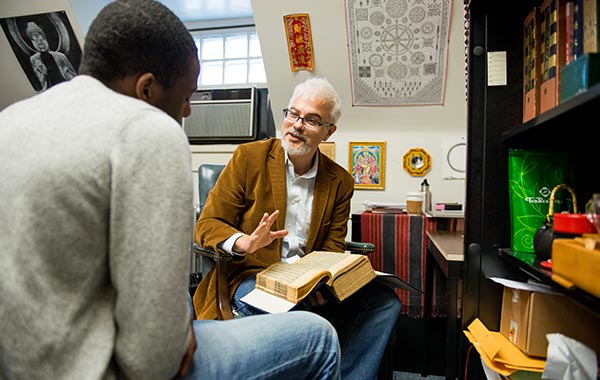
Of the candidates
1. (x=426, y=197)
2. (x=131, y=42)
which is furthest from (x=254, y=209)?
(x=426, y=197)

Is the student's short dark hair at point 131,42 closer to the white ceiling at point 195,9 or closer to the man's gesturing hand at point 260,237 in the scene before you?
the man's gesturing hand at point 260,237

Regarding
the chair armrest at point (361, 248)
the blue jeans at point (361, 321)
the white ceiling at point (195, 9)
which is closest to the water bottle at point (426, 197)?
the chair armrest at point (361, 248)

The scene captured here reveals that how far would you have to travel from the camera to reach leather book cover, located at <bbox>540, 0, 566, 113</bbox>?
0.81 m

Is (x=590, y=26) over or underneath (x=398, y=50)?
underneath

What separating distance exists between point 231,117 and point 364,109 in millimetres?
944

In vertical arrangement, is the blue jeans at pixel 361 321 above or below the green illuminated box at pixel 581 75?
below

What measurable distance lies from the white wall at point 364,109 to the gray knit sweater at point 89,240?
1.82m

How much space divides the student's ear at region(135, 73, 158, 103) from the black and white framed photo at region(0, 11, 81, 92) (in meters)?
2.52

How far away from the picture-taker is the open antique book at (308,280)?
1.00m

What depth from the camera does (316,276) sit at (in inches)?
39.9

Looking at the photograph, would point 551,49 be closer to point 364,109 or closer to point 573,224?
point 573,224

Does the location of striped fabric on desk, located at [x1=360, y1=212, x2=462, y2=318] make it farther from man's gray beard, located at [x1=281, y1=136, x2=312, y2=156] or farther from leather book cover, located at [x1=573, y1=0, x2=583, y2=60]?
leather book cover, located at [x1=573, y1=0, x2=583, y2=60]

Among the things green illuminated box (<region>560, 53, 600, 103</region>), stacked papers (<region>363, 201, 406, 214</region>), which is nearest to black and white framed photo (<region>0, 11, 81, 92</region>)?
stacked papers (<region>363, 201, 406, 214</region>)

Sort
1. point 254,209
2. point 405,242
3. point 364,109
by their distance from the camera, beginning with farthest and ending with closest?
point 364,109 < point 405,242 < point 254,209
